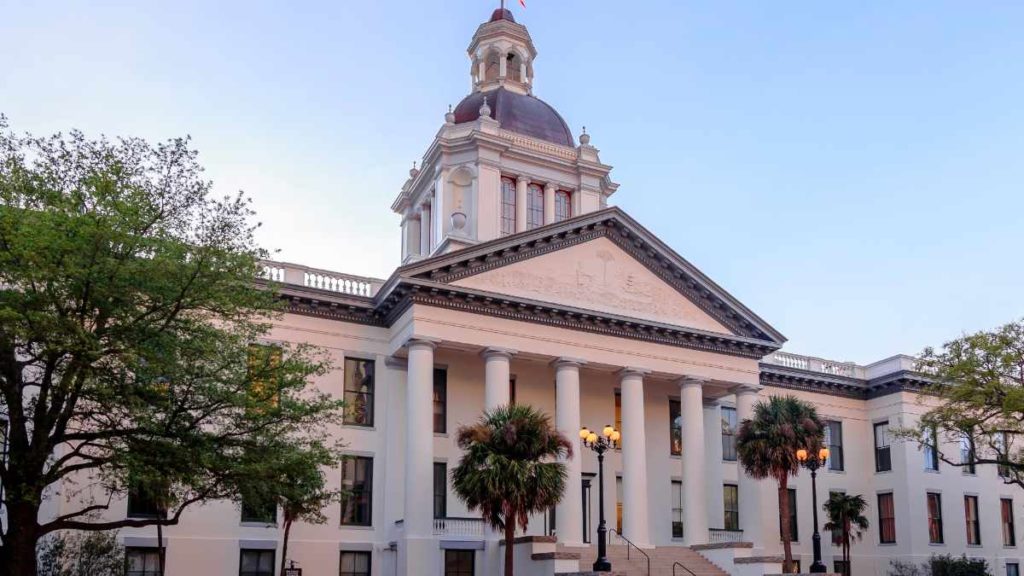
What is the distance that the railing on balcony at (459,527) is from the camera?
3417 cm

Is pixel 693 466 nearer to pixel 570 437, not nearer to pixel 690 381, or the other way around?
pixel 690 381

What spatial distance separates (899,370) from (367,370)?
81.4 feet

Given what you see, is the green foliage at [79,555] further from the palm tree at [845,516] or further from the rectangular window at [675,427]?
the palm tree at [845,516]

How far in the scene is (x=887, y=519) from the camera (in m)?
47.2

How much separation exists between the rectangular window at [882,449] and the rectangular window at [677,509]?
11.8m

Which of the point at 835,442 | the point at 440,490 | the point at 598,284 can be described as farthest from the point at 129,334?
the point at 835,442

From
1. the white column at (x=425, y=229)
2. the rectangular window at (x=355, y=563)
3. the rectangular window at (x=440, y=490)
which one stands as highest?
the white column at (x=425, y=229)

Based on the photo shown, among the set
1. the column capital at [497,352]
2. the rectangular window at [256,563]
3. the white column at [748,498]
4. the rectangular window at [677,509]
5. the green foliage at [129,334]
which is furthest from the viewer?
the rectangular window at [677,509]

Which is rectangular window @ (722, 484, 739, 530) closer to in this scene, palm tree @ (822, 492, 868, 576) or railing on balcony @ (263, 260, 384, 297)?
palm tree @ (822, 492, 868, 576)

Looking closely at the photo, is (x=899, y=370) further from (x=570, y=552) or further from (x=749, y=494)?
(x=570, y=552)

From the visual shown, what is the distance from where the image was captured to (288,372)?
23516 millimetres

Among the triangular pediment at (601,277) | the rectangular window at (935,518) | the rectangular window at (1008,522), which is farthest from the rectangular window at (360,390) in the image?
the rectangular window at (1008,522)

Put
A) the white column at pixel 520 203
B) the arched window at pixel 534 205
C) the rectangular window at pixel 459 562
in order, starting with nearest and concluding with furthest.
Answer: the rectangular window at pixel 459 562 < the white column at pixel 520 203 < the arched window at pixel 534 205

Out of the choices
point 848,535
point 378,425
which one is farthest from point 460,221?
point 848,535
